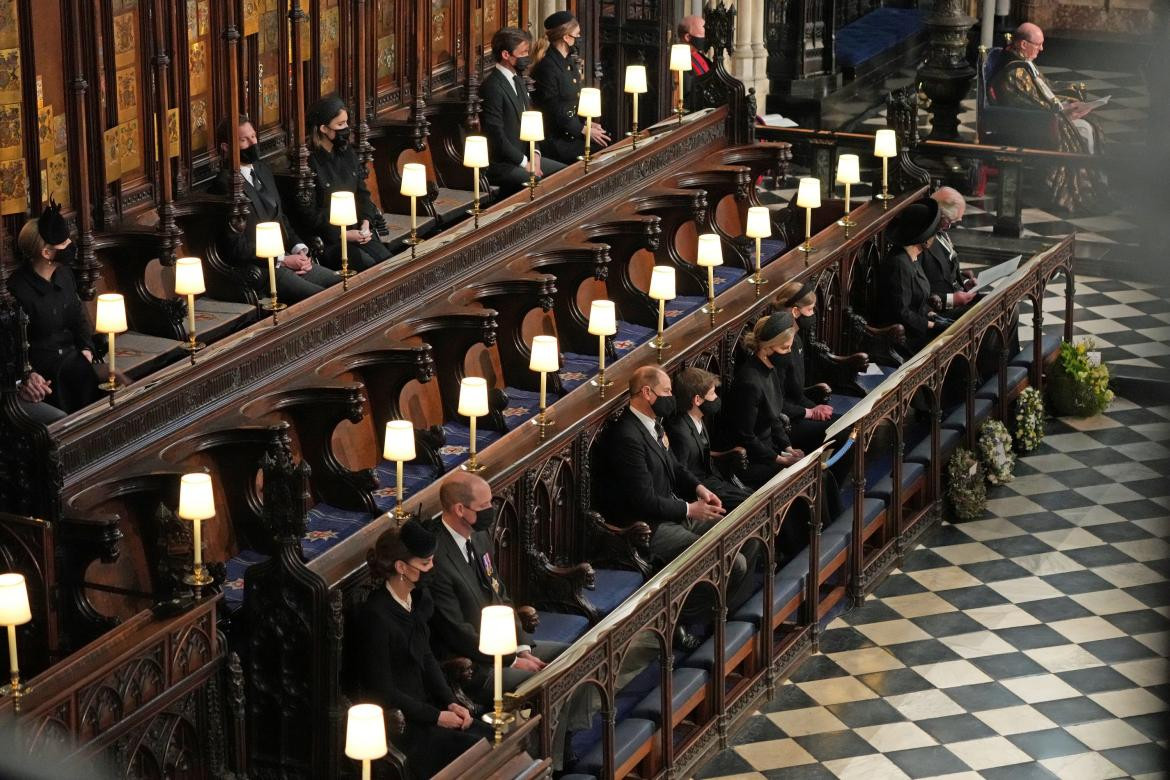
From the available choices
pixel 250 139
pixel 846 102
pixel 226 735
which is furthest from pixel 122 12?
pixel 846 102

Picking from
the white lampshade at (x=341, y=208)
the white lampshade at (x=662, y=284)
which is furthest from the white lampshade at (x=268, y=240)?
the white lampshade at (x=662, y=284)

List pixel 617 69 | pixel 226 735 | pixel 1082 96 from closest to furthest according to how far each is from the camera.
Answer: pixel 226 735, pixel 617 69, pixel 1082 96

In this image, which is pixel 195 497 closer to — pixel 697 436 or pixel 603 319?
pixel 603 319

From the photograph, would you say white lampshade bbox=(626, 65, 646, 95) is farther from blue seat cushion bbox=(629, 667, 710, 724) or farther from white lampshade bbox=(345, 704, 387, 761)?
white lampshade bbox=(345, 704, 387, 761)

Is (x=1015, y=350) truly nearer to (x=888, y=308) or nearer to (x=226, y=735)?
(x=888, y=308)

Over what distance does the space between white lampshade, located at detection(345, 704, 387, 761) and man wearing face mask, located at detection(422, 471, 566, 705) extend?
A: 1.23 meters

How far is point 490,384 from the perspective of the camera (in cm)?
974

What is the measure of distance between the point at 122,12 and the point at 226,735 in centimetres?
510

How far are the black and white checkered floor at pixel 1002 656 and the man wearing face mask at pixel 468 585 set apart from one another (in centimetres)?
137

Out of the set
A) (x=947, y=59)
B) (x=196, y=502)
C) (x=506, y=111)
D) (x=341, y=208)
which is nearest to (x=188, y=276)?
(x=341, y=208)

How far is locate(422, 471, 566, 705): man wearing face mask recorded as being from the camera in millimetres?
6777

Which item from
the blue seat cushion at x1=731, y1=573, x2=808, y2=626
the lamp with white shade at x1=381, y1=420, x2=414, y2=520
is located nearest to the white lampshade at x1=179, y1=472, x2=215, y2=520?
the lamp with white shade at x1=381, y1=420, x2=414, y2=520

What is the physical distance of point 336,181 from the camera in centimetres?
1040

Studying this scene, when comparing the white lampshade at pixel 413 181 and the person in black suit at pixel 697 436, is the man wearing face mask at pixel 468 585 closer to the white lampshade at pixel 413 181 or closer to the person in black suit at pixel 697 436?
the person in black suit at pixel 697 436
